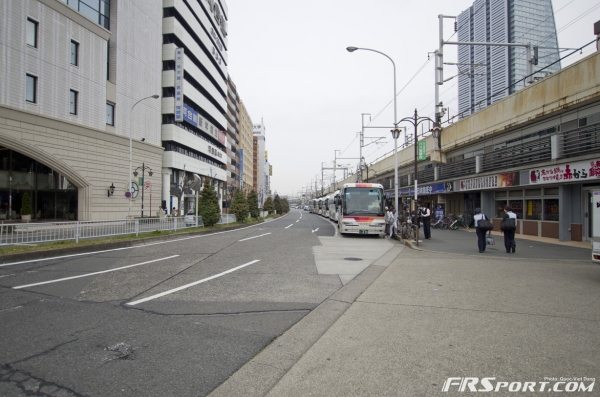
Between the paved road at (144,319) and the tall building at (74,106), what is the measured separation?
17.8 meters

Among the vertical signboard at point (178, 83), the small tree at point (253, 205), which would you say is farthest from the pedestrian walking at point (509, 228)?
the vertical signboard at point (178, 83)

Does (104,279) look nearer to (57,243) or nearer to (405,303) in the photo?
(405,303)

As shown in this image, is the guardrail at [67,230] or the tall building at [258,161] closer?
the guardrail at [67,230]

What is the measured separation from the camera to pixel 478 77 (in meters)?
24.5

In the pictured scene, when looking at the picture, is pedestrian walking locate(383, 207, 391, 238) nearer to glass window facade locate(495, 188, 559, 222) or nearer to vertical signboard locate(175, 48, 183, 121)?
glass window facade locate(495, 188, 559, 222)

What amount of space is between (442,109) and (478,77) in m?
3.05

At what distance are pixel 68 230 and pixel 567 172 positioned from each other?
20718 mm

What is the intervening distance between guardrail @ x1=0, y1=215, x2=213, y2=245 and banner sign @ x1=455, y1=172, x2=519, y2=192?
19.5 meters

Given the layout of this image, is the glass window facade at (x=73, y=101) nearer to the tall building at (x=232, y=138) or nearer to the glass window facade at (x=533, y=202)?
the glass window facade at (x=533, y=202)

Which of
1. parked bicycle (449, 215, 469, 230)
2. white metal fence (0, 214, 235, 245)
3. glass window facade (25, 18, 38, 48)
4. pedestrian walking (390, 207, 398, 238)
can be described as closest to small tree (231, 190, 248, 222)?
white metal fence (0, 214, 235, 245)

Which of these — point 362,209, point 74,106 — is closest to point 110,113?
point 74,106

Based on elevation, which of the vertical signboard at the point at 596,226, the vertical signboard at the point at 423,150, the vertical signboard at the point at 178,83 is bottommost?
the vertical signboard at the point at 596,226

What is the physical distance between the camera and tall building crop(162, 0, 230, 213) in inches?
1761

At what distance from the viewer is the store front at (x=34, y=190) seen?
26.8 meters
